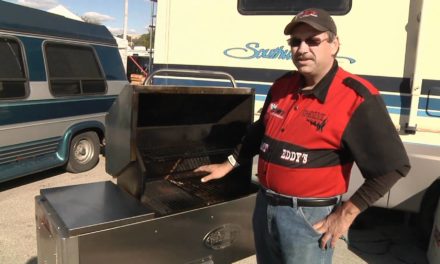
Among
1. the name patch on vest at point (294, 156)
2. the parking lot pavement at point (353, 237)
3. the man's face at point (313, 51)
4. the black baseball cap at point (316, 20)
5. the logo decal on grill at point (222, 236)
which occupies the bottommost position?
the parking lot pavement at point (353, 237)

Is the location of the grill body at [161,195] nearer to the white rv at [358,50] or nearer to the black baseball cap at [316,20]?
the black baseball cap at [316,20]

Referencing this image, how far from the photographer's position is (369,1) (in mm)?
3305

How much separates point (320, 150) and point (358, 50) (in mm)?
2000

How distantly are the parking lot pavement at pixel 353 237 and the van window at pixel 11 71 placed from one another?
123cm

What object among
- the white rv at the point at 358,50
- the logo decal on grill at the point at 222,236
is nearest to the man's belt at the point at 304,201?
the logo decal on grill at the point at 222,236

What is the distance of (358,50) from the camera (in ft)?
11.0

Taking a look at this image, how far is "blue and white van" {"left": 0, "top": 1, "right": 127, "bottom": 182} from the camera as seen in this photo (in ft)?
15.6

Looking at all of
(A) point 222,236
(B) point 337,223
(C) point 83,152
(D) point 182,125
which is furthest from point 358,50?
(C) point 83,152

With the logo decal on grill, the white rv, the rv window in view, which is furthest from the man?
the rv window

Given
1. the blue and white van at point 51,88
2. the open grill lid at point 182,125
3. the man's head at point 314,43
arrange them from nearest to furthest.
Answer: the man's head at point 314,43 → the open grill lid at point 182,125 → the blue and white van at point 51,88

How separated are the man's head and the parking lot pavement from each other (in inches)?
87.8

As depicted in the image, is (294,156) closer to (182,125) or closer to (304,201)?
(304,201)

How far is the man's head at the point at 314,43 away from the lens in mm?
1652

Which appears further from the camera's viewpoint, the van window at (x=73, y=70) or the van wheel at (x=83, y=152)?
the van wheel at (x=83, y=152)
